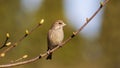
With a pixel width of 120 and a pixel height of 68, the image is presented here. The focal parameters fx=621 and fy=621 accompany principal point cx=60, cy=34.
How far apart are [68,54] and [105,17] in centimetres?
406

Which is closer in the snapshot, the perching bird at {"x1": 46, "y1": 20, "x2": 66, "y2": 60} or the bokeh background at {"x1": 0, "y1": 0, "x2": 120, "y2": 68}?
the perching bird at {"x1": 46, "y1": 20, "x2": 66, "y2": 60}

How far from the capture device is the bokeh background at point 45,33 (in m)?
17.7

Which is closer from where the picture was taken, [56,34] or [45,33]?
[56,34]

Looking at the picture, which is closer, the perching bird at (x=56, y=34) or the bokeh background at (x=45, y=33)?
the perching bird at (x=56, y=34)

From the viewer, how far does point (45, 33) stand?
1975cm

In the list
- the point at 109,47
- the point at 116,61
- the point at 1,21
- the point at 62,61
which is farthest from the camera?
the point at 62,61

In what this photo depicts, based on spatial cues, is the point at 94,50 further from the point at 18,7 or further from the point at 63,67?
the point at 18,7

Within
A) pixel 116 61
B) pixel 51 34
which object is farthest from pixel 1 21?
pixel 51 34

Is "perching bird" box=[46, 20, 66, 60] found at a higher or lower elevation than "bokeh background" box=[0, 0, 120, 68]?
higher

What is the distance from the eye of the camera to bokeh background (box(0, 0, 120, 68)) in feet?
58.0

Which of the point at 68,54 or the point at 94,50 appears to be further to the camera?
the point at 68,54

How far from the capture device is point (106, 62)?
17.6 meters

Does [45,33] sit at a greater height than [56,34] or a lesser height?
lesser

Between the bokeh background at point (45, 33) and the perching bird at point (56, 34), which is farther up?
the perching bird at point (56, 34)
